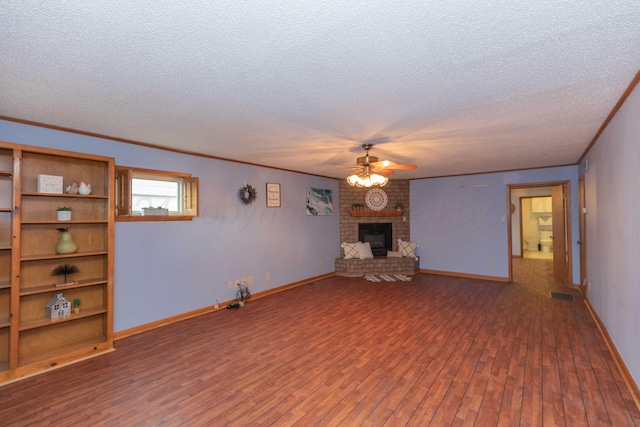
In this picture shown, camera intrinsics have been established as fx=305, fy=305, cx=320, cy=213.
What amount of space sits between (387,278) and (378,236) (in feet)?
4.32

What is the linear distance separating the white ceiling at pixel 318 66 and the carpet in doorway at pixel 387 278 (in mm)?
3719

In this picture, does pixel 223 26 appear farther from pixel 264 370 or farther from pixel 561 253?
pixel 561 253

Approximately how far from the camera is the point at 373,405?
7.35ft

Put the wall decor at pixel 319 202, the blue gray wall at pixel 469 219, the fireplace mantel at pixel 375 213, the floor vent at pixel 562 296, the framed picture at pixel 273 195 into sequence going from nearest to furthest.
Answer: the floor vent at pixel 562 296 → the framed picture at pixel 273 195 → the blue gray wall at pixel 469 219 → the wall decor at pixel 319 202 → the fireplace mantel at pixel 375 213

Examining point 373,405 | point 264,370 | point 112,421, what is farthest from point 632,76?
point 112,421

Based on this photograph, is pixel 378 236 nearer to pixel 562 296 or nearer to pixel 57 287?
pixel 562 296

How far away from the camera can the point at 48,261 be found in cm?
306

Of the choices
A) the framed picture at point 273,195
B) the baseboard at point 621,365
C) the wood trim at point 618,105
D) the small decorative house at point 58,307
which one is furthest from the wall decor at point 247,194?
the baseboard at point 621,365

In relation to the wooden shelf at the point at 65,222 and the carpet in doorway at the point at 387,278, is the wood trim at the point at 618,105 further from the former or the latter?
the wooden shelf at the point at 65,222

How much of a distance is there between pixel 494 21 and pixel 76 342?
4.39 meters

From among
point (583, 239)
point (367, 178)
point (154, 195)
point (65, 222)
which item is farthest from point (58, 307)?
point (583, 239)

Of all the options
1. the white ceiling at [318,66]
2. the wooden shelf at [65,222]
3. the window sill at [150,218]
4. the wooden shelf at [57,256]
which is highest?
the white ceiling at [318,66]

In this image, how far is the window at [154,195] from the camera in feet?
11.7

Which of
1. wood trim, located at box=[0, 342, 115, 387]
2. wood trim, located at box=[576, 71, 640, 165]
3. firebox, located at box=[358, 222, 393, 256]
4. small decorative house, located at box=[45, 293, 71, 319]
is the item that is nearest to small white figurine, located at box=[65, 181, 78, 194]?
small decorative house, located at box=[45, 293, 71, 319]
